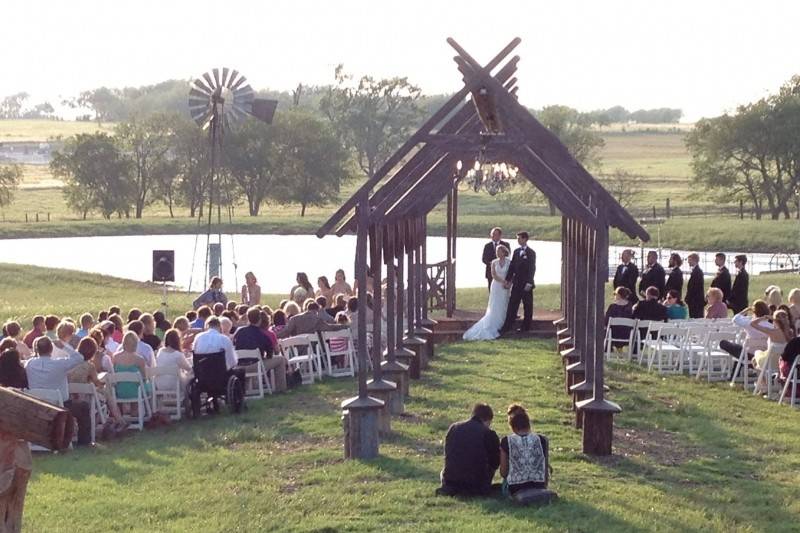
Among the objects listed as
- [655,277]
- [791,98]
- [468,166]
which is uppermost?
[791,98]

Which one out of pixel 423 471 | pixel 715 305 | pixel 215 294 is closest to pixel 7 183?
pixel 215 294

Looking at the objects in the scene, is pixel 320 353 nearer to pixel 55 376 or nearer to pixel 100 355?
pixel 100 355

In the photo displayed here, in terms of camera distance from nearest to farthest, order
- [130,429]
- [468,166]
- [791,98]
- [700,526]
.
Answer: [700,526] < [130,429] < [468,166] < [791,98]

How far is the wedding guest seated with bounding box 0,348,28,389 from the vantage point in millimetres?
13711

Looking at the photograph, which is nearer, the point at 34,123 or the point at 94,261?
the point at 94,261

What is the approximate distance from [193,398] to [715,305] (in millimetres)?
8625

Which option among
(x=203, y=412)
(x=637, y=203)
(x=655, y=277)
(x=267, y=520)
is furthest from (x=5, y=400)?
(x=637, y=203)

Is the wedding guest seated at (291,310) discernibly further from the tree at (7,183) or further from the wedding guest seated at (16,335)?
the tree at (7,183)

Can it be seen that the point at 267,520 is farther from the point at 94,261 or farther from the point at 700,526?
the point at 94,261

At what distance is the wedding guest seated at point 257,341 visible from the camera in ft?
56.5

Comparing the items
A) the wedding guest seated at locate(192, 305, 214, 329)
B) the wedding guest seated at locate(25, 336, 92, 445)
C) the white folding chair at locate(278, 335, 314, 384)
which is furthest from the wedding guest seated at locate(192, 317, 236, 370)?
the wedding guest seated at locate(192, 305, 214, 329)

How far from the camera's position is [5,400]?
5.52 m

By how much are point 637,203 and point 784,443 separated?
71.9 metres

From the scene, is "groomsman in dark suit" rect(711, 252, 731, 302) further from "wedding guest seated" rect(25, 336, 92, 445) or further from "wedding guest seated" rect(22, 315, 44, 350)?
"wedding guest seated" rect(25, 336, 92, 445)
